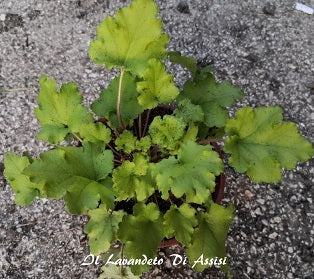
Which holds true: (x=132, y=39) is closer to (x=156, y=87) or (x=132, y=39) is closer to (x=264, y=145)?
(x=156, y=87)

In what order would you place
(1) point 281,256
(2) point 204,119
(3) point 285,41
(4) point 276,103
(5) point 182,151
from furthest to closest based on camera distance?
1. (3) point 285,41
2. (4) point 276,103
3. (1) point 281,256
4. (2) point 204,119
5. (5) point 182,151

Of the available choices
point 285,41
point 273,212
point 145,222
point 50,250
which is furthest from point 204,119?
point 285,41

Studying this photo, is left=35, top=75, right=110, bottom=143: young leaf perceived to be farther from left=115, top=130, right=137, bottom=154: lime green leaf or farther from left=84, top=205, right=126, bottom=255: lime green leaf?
left=84, top=205, right=126, bottom=255: lime green leaf

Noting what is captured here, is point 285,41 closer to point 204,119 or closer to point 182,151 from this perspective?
point 204,119

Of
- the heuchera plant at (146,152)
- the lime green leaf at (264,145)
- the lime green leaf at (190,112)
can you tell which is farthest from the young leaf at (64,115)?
the lime green leaf at (264,145)

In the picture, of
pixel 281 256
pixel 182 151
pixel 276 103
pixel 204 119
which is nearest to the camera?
pixel 182 151

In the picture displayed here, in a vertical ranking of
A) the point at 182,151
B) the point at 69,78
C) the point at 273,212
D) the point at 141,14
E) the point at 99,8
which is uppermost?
the point at 99,8

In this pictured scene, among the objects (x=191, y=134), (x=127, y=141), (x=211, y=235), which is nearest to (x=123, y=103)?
(x=127, y=141)

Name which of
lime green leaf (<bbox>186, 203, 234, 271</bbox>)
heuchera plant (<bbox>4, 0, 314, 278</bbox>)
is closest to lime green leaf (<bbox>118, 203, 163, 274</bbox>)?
heuchera plant (<bbox>4, 0, 314, 278</bbox>)
